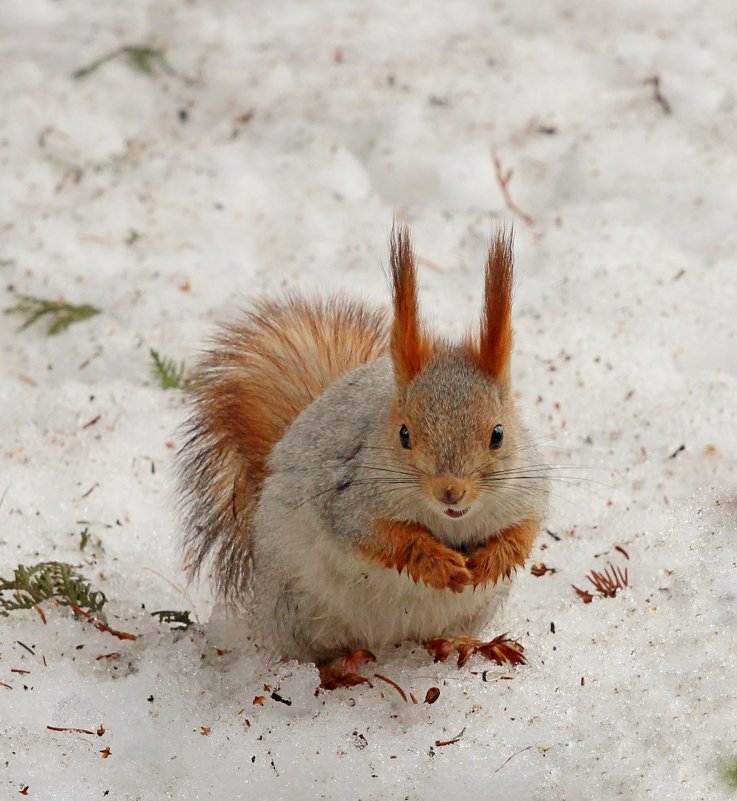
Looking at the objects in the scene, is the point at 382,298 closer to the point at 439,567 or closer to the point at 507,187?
the point at 507,187

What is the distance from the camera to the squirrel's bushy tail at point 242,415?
274 centimetres

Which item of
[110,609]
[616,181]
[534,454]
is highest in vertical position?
[616,181]

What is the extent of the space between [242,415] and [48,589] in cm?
57

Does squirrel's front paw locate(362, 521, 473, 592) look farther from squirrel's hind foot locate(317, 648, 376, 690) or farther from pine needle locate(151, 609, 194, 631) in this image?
pine needle locate(151, 609, 194, 631)

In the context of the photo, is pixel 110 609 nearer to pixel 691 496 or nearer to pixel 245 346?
pixel 245 346

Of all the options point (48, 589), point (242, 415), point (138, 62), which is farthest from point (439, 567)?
point (138, 62)

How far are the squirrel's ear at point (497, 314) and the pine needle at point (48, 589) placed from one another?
3.27ft

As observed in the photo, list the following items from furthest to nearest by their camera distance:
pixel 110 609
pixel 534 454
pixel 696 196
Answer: pixel 696 196
pixel 110 609
pixel 534 454

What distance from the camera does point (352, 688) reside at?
2377 millimetres

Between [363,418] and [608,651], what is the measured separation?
26.5 inches

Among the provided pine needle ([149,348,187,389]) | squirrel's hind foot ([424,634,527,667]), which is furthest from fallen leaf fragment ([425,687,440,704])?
pine needle ([149,348,187,389])

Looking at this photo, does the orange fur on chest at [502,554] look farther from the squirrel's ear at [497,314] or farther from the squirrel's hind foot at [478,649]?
the squirrel's ear at [497,314]

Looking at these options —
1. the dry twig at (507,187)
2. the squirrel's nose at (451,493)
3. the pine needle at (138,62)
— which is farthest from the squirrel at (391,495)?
the pine needle at (138,62)

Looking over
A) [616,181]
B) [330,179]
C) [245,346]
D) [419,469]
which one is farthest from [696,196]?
[419,469]
